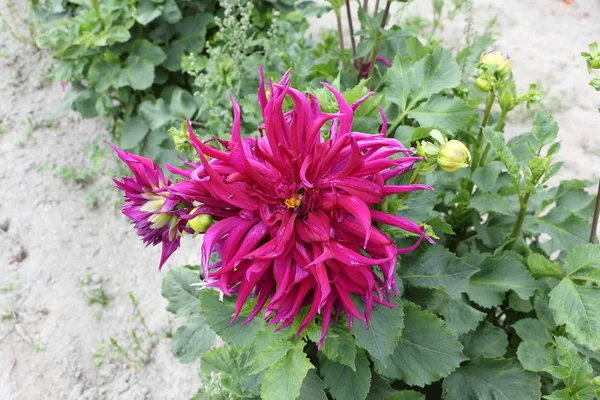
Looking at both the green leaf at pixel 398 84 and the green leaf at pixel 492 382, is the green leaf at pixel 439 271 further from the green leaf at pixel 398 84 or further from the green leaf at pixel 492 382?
the green leaf at pixel 398 84

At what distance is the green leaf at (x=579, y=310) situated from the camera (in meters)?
1.11

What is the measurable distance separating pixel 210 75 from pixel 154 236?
118cm

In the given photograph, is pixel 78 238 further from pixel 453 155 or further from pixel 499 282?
pixel 453 155

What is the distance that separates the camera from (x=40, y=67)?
10.3 feet

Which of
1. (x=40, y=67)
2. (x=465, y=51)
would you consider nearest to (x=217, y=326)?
(x=465, y=51)

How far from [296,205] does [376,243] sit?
138mm

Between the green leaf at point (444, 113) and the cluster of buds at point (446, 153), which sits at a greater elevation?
the cluster of buds at point (446, 153)

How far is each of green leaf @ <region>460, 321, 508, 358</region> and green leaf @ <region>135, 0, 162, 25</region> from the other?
1786 millimetres

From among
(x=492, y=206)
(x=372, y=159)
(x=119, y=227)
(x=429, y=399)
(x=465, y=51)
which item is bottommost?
(x=119, y=227)

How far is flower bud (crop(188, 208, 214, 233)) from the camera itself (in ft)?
2.77

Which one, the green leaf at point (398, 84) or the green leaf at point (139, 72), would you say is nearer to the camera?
the green leaf at point (398, 84)

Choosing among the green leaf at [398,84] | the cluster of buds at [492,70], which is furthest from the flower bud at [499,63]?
the green leaf at [398,84]

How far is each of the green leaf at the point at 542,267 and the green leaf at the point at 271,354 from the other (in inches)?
25.7

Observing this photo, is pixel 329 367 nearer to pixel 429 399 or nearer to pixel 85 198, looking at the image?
pixel 429 399
